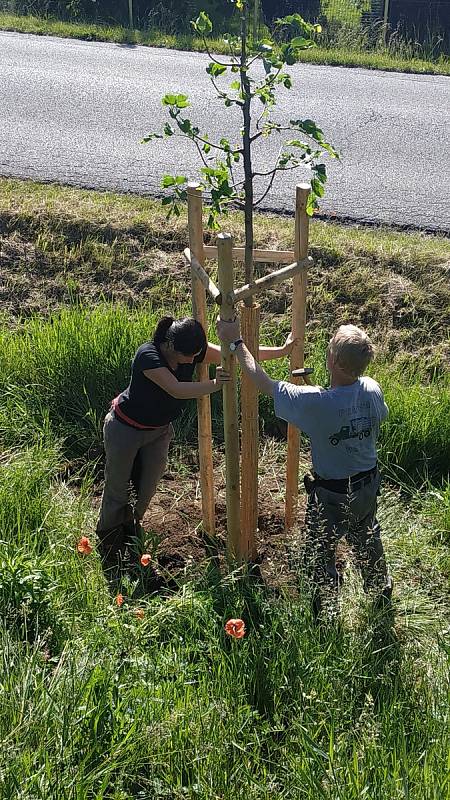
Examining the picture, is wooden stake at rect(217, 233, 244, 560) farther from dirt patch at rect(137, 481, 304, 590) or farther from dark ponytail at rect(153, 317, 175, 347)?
dark ponytail at rect(153, 317, 175, 347)

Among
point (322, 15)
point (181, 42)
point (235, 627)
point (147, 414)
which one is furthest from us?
point (322, 15)

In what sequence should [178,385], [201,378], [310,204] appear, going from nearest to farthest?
[310,204] → [178,385] → [201,378]

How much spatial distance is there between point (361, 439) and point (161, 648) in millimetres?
1115

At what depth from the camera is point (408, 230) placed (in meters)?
6.82

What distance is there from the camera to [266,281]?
3.31m

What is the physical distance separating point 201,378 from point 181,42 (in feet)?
32.2

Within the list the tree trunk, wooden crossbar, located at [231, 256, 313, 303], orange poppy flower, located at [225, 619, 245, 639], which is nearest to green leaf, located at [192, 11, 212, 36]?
the tree trunk

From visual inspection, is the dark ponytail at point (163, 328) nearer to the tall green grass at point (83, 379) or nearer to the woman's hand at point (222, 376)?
the woman's hand at point (222, 376)

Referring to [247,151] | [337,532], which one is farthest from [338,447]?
[247,151]

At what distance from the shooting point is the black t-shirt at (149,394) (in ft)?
12.1

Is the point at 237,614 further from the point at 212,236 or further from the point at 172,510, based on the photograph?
the point at 212,236

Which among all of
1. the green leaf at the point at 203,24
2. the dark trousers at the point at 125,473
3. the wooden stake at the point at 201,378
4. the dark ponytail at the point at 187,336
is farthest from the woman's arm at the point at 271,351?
the green leaf at the point at 203,24

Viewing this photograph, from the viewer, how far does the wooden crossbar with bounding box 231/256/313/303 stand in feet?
10.7

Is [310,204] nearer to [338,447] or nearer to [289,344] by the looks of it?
[289,344]
